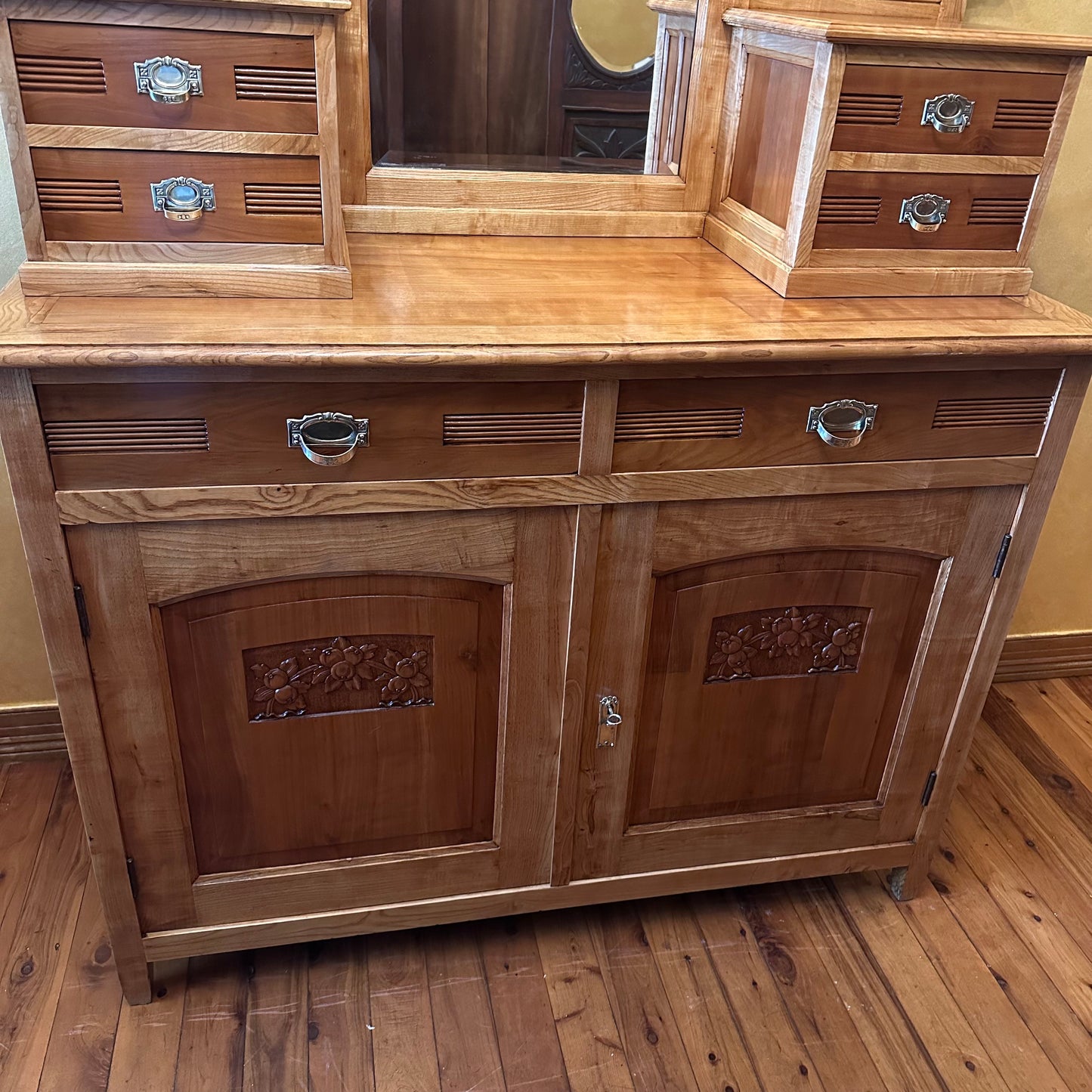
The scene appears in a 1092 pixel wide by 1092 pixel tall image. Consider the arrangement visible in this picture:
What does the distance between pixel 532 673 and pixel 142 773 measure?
513mm

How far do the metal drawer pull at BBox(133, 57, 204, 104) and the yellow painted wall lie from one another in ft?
1.73

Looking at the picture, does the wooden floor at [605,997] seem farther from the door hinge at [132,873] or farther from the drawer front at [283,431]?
the drawer front at [283,431]

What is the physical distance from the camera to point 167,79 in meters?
1.10

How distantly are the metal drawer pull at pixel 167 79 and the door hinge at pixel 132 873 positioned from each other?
0.94 m

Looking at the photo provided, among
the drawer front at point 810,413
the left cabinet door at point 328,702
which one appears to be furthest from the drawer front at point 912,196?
the left cabinet door at point 328,702

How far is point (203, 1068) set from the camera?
1394 mm

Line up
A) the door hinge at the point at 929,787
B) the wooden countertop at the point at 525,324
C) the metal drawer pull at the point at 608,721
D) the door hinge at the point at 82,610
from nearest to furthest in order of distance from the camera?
the wooden countertop at the point at 525,324
the door hinge at the point at 82,610
the metal drawer pull at the point at 608,721
the door hinge at the point at 929,787

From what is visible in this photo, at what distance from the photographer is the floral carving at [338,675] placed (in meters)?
1.29

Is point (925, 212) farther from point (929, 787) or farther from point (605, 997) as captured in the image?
point (605, 997)

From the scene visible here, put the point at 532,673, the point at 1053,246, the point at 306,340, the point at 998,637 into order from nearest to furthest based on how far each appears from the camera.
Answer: the point at 306,340
the point at 532,673
the point at 998,637
the point at 1053,246

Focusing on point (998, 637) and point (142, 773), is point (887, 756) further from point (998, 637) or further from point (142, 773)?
point (142, 773)

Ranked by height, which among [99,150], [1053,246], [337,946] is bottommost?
[337,946]

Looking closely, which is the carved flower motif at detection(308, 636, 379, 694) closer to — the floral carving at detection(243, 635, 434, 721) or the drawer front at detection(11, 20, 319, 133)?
the floral carving at detection(243, 635, 434, 721)

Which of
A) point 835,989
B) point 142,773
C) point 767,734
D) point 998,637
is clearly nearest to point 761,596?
point 767,734
